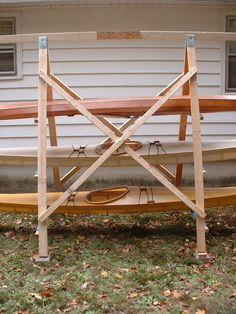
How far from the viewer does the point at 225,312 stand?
3.68 meters

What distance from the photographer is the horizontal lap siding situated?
7.92 metres

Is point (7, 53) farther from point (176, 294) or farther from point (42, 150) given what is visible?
point (176, 294)

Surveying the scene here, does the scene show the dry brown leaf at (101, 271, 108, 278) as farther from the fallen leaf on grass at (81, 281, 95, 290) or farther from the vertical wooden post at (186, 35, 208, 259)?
the vertical wooden post at (186, 35, 208, 259)

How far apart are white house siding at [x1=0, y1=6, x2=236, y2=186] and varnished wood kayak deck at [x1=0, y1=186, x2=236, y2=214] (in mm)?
2351

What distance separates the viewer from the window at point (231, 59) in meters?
7.97

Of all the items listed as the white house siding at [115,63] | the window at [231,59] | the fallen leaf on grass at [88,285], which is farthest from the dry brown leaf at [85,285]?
the window at [231,59]

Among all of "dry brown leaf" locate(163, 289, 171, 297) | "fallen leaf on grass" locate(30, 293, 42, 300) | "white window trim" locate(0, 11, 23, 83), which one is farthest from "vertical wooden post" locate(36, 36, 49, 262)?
"white window trim" locate(0, 11, 23, 83)

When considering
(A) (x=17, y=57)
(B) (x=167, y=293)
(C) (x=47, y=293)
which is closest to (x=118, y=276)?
(B) (x=167, y=293)

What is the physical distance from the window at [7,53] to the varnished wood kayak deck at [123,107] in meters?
2.71

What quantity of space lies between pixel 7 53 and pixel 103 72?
1.69m

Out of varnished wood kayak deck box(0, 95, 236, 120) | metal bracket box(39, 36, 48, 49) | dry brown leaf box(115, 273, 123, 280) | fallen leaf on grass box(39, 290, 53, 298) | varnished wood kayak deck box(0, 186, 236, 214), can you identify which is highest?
metal bracket box(39, 36, 48, 49)

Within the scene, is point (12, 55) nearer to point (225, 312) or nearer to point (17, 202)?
point (17, 202)

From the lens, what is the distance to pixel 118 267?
4695mm

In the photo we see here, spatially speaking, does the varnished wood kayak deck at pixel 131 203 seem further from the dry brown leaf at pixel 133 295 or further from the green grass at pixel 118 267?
the dry brown leaf at pixel 133 295
